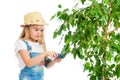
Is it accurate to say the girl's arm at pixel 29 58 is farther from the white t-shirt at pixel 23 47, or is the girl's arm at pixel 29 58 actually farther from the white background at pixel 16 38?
the white background at pixel 16 38

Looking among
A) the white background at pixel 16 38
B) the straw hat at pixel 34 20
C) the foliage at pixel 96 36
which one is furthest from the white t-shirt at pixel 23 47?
the white background at pixel 16 38

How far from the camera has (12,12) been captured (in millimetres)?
3379

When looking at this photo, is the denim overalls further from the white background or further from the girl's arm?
the white background

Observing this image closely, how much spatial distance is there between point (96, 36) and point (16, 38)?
126cm

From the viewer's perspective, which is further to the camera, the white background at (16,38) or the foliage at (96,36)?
the white background at (16,38)

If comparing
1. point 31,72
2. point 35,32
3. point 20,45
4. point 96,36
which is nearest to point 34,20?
point 35,32

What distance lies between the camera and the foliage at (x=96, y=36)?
2.20m

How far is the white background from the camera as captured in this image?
3330 mm

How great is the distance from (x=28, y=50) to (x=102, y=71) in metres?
0.57

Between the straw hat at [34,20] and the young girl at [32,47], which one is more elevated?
the straw hat at [34,20]

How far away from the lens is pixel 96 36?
2209 millimetres

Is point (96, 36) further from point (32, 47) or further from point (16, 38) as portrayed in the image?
point (16, 38)

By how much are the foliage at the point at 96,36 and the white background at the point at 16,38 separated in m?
1.02

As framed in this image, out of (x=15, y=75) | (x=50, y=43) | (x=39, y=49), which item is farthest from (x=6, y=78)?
(x=39, y=49)
